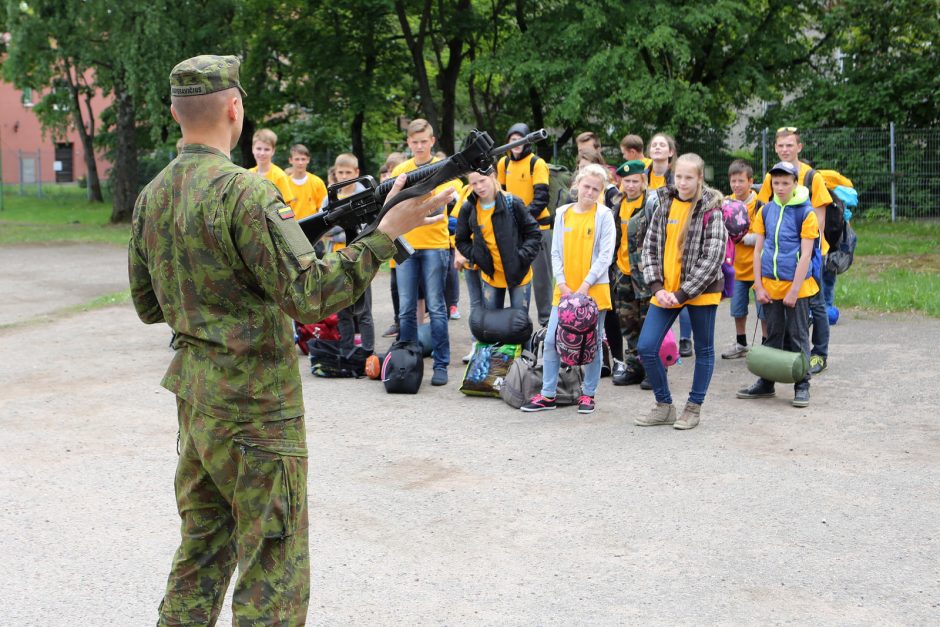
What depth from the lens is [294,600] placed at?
10.2ft

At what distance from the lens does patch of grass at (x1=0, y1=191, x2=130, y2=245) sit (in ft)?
80.8

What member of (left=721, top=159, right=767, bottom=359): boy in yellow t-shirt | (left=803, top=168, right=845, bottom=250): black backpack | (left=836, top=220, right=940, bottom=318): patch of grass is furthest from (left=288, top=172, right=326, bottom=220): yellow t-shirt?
(left=836, top=220, right=940, bottom=318): patch of grass

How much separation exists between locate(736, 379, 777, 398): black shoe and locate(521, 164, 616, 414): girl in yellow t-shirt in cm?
125

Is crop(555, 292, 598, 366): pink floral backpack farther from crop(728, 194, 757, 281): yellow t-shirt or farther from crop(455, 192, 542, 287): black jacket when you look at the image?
crop(728, 194, 757, 281): yellow t-shirt

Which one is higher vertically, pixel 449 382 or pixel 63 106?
pixel 63 106

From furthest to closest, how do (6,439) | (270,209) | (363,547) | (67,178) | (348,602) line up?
(67,178) → (6,439) → (363,547) → (348,602) → (270,209)

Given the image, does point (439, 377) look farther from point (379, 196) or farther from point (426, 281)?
point (379, 196)

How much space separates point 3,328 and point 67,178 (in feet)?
172

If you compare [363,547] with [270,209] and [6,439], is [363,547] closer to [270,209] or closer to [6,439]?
[270,209]

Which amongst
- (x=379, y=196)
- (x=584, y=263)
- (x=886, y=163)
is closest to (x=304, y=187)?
(x=584, y=263)

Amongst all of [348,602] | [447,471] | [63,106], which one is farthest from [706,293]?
[63,106]

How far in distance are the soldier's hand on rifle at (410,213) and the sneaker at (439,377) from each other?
5.55m

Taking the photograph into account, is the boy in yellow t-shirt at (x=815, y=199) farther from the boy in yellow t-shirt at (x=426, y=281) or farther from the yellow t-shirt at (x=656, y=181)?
the boy in yellow t-shirt at (x=426, y=281)

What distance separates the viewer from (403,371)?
27.4 ft
